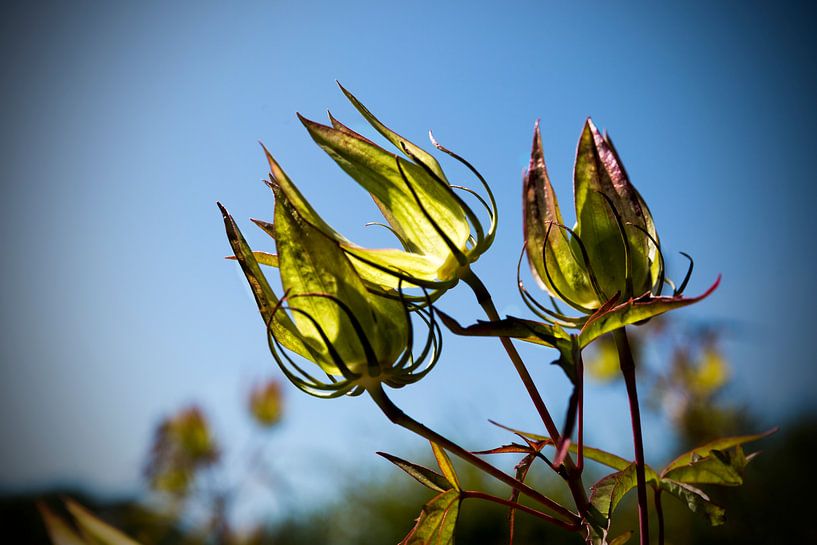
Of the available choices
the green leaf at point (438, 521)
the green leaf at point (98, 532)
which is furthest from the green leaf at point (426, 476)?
the green leaf at point (98, 532)

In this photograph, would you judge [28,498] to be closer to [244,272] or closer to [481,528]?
[481,528]

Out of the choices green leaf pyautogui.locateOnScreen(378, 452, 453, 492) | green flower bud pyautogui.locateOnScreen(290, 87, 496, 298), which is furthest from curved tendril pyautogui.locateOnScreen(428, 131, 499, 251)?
green leaf pyautogui.locateOnScreen(378, 452, 453, 492)

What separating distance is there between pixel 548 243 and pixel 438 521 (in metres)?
0.13

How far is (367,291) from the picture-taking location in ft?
0.77

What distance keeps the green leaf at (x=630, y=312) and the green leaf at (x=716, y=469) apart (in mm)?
103

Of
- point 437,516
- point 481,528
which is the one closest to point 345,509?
point 481,528

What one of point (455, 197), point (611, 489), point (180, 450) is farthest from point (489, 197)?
point (180, 450)

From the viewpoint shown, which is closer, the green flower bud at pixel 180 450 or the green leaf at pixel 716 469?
the green leaf at pixel 716 469

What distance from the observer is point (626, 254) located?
25 cm

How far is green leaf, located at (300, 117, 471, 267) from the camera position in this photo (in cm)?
25

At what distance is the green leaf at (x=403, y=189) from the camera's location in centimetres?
25

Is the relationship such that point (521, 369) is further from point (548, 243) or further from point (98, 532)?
point (98, 532)

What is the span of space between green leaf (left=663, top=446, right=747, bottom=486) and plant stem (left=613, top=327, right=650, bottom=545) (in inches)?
1.7

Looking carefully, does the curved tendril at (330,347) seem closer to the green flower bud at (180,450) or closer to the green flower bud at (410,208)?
the green flower bud at (410,208)
